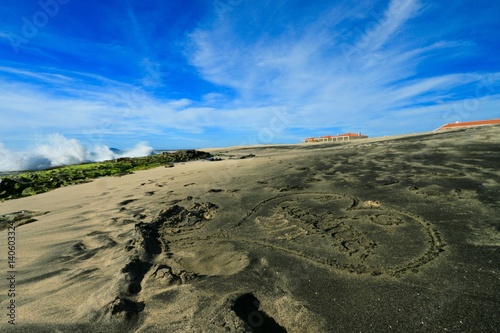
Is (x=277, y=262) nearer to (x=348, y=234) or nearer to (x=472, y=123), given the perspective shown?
(x=348, y=234)

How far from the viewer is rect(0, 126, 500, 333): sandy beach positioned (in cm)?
249

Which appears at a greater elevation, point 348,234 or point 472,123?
point 472,123

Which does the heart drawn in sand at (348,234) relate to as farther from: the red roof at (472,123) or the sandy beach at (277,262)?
the red roof at (472,123)

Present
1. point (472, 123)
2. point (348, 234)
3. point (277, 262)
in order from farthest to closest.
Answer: point (472, 123)
point (348, 234)
point (277, 262)

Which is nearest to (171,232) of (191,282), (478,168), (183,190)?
(191,282)

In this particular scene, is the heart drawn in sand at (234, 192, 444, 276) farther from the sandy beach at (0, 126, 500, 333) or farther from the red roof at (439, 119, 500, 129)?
the red roof at (439, 119, 500, 129)

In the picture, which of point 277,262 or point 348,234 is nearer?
point 277,262

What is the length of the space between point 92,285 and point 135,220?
253cm

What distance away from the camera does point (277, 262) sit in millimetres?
3555

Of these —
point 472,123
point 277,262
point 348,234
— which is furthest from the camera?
point 472,123

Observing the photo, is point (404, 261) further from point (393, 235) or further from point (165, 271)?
point (165, 271)

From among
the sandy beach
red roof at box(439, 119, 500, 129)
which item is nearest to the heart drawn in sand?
the sandy beach

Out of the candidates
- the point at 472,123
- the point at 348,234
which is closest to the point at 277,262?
the point at 348,234

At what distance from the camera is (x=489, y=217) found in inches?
166
